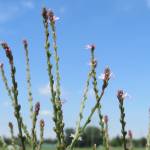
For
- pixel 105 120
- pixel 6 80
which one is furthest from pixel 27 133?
pixel 105 120

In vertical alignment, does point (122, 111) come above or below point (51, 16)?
below

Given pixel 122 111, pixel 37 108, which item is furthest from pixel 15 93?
pixel 122 111

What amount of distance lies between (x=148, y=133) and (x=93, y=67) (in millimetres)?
1353

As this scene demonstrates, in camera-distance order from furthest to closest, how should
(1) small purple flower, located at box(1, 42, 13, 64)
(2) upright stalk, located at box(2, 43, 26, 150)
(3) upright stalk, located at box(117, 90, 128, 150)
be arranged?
(3) upright stalk, located at box(117, 90, 128, 150) < (1) small purple flower, located at box(1, 42, 13, 64) < (2) upright stalk, located at box(2, 43, 26, 150)

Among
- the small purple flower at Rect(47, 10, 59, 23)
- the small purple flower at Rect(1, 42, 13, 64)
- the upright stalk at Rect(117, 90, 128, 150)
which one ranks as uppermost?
the small purple flower at Rect(47, 10, 59, 23)

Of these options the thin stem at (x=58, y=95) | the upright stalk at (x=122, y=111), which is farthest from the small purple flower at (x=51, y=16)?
the upright stalk at (x=122, y=111)

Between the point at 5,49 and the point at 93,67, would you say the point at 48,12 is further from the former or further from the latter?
the point at 93,67

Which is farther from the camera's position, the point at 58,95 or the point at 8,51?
the point at 58,95

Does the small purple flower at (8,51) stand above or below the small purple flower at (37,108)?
above

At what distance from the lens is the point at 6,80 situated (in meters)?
3.83

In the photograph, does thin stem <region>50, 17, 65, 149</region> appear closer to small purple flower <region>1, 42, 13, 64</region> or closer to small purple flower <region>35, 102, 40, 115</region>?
small purple flower <region>35, 102, 40, 115</region>

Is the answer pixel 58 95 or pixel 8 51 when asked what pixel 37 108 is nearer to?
pixel 58 95

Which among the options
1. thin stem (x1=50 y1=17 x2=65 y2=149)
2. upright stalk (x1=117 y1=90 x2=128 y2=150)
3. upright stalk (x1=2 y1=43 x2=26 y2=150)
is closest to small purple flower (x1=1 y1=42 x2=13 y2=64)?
upright stalk (x1=2 y1=43 x2=26 y2=150)

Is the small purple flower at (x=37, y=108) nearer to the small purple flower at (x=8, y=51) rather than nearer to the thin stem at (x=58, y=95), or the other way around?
the thin stem at (x=58, y=95)
